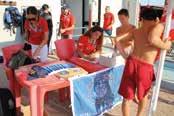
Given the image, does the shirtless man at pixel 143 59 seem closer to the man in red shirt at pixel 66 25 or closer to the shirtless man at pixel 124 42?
the shirtless man at pixel 124 42

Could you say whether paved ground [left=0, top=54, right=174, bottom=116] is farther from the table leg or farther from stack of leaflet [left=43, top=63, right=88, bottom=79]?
the table leg

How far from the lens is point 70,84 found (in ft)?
10.0

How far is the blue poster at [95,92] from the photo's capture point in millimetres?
3211

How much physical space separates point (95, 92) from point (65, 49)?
Answer: 0.90 m

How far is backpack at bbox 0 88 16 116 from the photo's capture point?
9.85 feet

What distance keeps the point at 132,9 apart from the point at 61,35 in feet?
6.24

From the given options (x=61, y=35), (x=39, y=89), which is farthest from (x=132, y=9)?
(x=39, y=89)

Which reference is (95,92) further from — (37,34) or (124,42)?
(37,34)

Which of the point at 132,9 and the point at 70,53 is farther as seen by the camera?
the point at 132,9

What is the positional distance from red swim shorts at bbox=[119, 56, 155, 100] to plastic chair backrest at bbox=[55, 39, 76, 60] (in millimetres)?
1091

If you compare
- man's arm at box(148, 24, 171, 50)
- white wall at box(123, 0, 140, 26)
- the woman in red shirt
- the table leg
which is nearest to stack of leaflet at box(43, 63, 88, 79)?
the table leg

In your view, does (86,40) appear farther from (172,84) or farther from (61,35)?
(61,35)

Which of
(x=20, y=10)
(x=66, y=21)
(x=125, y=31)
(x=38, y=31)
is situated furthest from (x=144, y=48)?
(x=20, y=10)

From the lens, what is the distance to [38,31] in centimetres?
398
